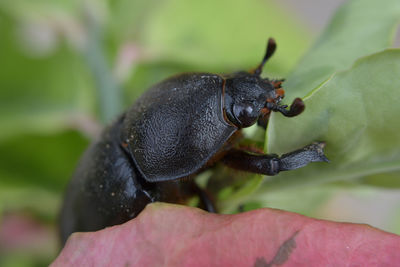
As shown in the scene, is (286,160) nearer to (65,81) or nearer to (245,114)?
(245,114)

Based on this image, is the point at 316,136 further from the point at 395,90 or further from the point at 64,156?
the point at 64,156

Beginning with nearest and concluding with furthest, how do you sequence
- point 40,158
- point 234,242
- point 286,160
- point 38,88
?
point 234,242 → point 286,160 → point 40,158 → point 38,88

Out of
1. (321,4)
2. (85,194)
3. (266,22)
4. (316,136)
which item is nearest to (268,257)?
(316,136)

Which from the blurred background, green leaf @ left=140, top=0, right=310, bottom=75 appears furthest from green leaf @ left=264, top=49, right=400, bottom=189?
green leaf @ left=140, top=0, right=310, bottom=75

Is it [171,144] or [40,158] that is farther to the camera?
[40,158]

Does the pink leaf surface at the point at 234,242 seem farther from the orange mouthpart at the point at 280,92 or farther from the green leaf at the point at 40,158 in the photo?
the green leaf at the point at 40,158

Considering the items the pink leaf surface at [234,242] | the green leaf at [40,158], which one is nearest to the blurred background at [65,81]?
the green leaf at [40,158]

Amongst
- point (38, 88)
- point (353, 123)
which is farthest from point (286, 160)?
point (38, 88)
